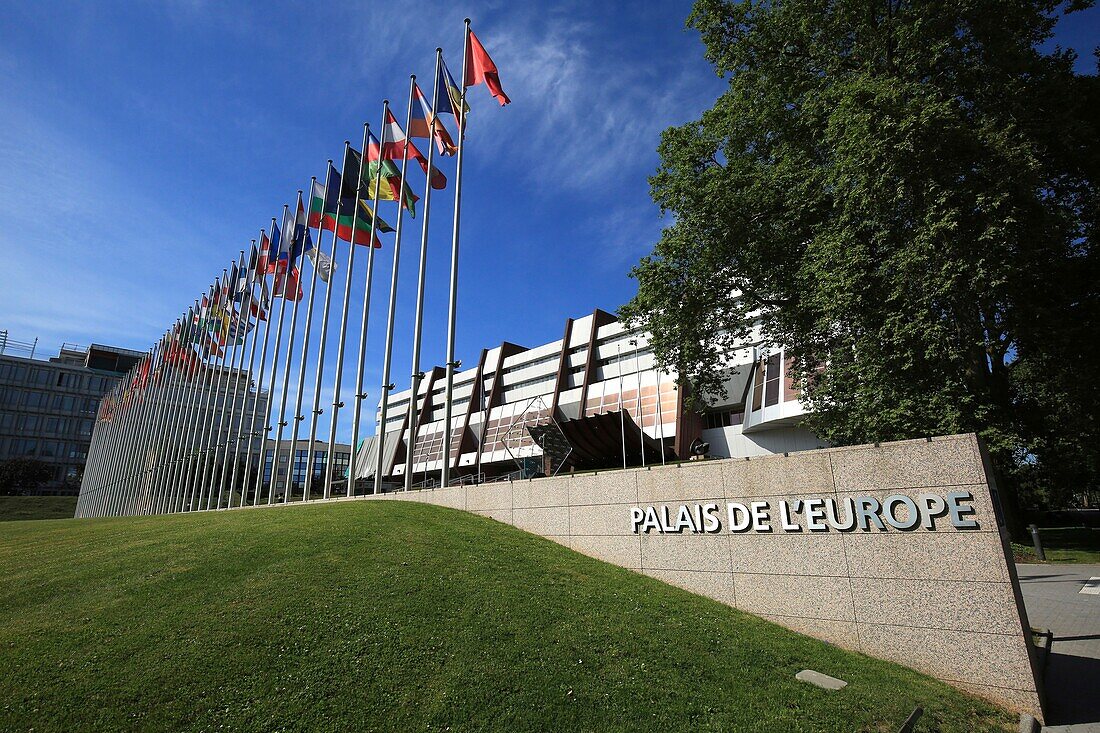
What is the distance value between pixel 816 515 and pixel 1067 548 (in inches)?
995

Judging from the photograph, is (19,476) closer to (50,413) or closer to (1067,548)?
(50,413)

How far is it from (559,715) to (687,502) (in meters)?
5.71

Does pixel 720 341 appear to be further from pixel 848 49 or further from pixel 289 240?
pixel 289 240

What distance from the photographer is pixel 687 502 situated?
436 inches

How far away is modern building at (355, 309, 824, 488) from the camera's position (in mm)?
32062

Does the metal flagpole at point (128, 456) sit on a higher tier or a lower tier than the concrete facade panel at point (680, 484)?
higher

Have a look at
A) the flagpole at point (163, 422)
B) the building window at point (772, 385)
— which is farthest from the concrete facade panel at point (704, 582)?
the flagpole at point (163, 422)

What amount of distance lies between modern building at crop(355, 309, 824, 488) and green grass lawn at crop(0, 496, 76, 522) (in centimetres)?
3376

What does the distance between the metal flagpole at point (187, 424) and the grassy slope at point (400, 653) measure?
1477 inches

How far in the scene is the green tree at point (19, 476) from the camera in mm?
71750

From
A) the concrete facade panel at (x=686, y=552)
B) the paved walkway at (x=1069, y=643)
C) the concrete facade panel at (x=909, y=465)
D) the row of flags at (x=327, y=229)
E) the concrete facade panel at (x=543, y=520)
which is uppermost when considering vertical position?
the row of flags at (x=327, y=229)

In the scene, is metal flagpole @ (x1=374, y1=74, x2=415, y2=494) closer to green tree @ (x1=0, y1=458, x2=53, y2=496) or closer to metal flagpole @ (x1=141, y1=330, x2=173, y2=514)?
metal flagpole @ (x1=141, y1=330, x2=173, y2=514)

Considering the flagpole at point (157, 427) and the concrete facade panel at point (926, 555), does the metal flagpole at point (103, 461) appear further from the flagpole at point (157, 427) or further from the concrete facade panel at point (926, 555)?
the concrete facade panel at point (926, 555)

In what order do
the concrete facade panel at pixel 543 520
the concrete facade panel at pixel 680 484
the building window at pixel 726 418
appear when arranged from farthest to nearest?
the building window at pixel 726 418 < the concrete facade panel at pixel 543 520 < the concrete facade panel at pixel 680 484
